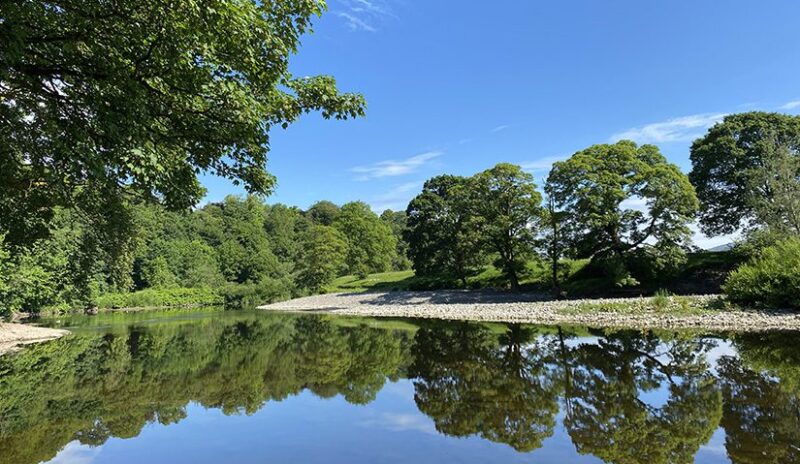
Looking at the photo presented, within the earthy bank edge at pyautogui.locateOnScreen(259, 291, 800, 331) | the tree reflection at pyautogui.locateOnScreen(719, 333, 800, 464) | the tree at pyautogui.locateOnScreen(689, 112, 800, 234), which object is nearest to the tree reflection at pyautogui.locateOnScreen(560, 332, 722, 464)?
the tree reflection at pyautogui.locateOnScreen(719, 333, 800, 464)

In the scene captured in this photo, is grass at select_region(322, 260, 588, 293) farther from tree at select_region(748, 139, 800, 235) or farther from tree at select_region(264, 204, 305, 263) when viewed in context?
tree at select_region(264, 204, 305, 263)

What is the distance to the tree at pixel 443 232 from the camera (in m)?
36.4

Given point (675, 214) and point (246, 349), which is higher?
point (675, 214)

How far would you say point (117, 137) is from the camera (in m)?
5.23

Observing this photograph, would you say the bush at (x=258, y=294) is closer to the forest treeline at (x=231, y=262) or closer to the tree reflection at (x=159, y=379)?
the forest treeline at (x=231, y=262)

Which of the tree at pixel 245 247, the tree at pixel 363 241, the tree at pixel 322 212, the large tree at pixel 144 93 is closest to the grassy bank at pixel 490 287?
the tree at pixel 363 241

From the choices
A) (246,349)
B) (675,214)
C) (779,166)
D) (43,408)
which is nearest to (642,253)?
(675,214)

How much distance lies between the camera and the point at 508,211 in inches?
1382

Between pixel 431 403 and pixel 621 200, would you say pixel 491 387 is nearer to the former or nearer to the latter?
pixel 431 403

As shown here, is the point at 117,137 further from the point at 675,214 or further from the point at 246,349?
the point at 675,214

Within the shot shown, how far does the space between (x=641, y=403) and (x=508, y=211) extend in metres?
27.8

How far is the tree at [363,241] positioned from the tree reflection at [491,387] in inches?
1931

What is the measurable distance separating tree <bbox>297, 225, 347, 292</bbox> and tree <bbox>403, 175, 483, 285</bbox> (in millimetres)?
11127

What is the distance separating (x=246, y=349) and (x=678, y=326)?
16.6 metres
